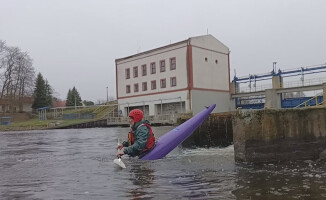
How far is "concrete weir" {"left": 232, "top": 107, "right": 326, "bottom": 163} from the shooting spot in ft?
27.8

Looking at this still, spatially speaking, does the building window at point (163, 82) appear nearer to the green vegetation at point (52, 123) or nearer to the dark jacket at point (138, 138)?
the green vegetation at point (52, 123)

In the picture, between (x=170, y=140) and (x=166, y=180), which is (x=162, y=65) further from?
(x=166, y=180)

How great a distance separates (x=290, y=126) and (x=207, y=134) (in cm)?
689

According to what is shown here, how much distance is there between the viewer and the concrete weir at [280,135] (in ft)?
27.8

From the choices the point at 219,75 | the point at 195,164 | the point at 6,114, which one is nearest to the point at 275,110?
the point at 195,164

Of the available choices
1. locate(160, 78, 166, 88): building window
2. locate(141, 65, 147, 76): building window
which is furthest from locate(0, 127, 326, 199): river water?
locate(141, 65, 147, 76): building window

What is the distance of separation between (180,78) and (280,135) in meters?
34.4

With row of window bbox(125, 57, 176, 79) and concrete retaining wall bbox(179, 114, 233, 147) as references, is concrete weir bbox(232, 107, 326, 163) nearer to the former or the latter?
concrete retaining wall bbox(179, 114, 233, 147)

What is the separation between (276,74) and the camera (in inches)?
1686

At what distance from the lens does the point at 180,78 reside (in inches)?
1683

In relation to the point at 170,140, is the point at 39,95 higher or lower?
higher

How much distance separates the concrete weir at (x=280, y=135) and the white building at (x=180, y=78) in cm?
3188

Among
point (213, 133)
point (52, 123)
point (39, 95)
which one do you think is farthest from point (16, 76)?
point (213, 133)

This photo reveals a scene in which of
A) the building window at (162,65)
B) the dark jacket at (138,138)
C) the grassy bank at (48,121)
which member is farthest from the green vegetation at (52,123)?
the dark jacket at (138,138)
